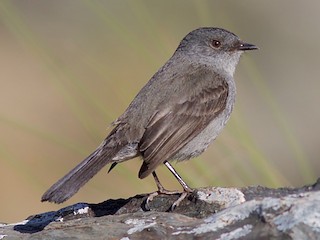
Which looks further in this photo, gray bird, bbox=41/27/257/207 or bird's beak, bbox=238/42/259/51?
bird's beak, bbox=238/42/259/51

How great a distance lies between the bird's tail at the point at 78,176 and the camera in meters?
6.60

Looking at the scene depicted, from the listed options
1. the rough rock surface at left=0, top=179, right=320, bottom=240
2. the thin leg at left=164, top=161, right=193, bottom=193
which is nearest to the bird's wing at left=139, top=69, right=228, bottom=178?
the thin leg at left=164, top=161, right=193, bottom=193

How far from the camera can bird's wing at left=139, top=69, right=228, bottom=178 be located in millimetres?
7211

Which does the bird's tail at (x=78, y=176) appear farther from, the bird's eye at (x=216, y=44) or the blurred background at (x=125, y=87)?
the bird's eye at (x=216, y=44)

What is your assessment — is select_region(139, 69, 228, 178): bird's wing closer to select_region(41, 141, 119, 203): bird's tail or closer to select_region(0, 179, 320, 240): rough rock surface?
select_region(41, 141, 119, 203): bird's tail

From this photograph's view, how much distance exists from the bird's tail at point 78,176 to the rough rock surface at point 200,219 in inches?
7.4

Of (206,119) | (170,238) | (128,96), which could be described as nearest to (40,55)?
(206,119)

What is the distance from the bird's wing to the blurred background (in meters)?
0.24

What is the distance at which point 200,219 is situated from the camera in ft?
18.4

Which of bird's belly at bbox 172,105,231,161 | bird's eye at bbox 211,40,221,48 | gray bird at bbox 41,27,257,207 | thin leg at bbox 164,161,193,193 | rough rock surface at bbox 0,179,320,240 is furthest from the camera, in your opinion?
bird's eye at bbox 211,40,221,48

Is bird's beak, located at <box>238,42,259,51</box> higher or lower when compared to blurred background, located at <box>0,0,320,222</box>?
lower

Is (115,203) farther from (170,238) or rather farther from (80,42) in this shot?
(80,42)

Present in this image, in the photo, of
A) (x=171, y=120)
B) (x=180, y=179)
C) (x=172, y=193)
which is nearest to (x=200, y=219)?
(x=172, y=193)

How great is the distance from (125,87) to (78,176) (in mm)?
5808
